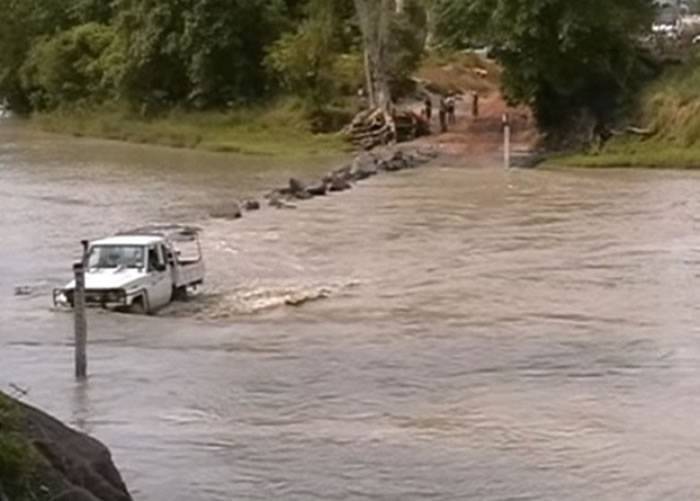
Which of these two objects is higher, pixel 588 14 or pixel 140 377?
pixel 588 14

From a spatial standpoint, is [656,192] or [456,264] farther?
[656,192]

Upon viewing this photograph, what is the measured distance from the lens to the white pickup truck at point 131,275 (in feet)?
84.2

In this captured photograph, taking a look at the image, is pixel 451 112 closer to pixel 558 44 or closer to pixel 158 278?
pixel 558 44

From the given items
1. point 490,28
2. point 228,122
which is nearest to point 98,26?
point 228,122

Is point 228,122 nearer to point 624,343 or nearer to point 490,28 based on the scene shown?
point 490,28

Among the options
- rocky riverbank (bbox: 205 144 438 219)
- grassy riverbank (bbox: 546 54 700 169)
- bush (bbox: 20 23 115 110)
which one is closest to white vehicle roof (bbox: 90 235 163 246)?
rocky riverbank (bbox: 205 144 438 219)

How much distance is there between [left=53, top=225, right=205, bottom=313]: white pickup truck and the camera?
2566 cm

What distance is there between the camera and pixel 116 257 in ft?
87.5

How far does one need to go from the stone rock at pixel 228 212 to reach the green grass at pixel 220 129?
17.2 m

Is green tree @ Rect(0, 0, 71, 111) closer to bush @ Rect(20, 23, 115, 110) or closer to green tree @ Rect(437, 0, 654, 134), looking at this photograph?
bush @ Rect(20, 23, 115, 110)

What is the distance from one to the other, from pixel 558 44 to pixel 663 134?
175 inches

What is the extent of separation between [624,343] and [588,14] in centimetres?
3237

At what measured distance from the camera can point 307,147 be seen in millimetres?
61156

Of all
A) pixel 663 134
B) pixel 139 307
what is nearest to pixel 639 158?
pixel 663 134
